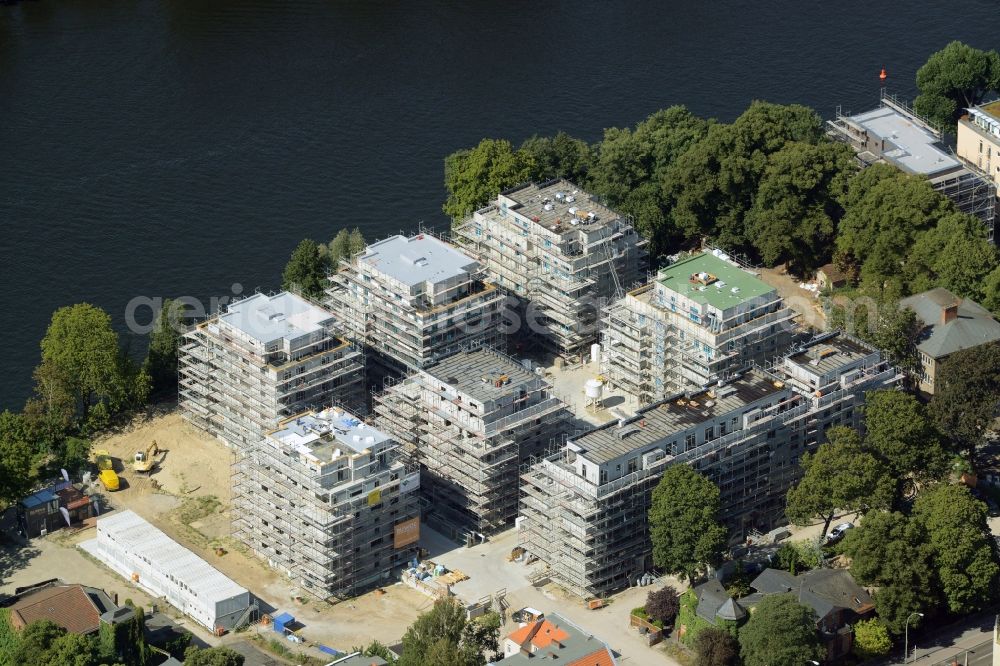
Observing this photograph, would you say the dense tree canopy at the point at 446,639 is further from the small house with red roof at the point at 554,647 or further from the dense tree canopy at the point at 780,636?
the dense tree canopy at the point at 780,636

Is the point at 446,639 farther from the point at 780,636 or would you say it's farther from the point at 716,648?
the point at 780,636

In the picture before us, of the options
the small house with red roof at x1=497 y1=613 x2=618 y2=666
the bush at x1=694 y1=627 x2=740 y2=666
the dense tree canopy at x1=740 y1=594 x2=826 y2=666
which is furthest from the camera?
the bush at x1=694 y1=627 x2=740 y2=666

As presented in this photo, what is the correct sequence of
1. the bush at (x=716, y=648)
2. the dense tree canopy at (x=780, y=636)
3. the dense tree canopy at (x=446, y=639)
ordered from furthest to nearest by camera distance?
the bush at (x=716, y=648), the dense tree canopy at (x=780, y=636), the dense tree canopy at (x=446, y=639)

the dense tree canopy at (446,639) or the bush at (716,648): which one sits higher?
the dense tree canopy at (446,639)

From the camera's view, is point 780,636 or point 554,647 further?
point 554,647

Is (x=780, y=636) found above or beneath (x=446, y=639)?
beneath

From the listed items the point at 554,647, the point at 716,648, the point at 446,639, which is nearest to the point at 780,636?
the point at 716,648

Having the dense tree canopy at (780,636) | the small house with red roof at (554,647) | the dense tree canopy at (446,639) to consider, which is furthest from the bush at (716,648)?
the dense tree canopy at (446,639)

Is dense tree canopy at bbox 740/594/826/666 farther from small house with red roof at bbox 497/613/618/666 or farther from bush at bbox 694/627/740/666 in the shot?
small house with red roof at bbox 497/613/618/666

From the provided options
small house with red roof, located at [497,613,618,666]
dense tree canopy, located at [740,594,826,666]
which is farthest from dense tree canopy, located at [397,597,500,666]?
dense tree canopy, located at [740,594,826,666]
